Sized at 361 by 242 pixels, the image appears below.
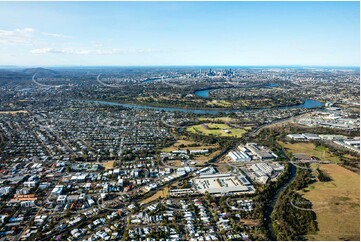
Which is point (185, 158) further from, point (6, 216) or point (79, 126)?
point (79, 126)

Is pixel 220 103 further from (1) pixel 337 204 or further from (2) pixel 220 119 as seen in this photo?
(1) pixel 337 204

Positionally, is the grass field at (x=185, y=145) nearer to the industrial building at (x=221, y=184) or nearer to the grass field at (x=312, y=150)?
the industrial building at (x=221, y=184)

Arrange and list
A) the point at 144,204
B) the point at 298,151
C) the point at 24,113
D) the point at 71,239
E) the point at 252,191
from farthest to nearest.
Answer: the point at 24,113
the point at 298,151
the point at 252,191
the point at 144,204
the point at 71,239

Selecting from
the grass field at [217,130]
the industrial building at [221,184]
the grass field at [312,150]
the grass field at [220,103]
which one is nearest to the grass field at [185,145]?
the grass field at [217,130]

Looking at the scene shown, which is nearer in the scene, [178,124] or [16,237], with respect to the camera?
[16,237]

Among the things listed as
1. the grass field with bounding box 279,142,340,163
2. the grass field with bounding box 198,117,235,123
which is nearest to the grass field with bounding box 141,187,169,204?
the grass field with bounding box 279,142,340,163

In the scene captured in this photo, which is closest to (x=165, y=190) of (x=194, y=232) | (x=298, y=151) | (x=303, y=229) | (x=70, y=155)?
(x=194, y=232)
